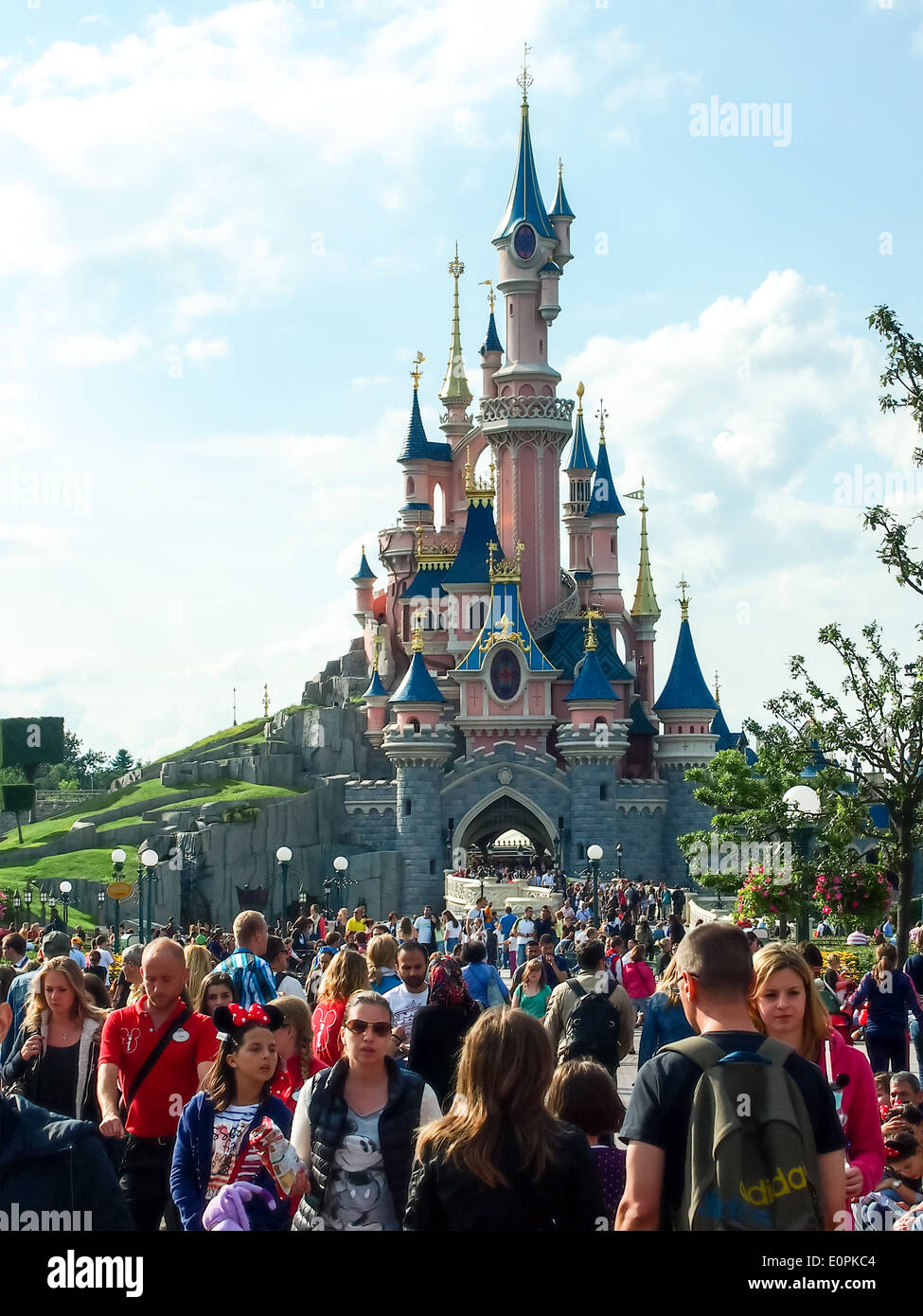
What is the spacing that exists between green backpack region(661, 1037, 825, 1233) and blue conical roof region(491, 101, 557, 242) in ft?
180

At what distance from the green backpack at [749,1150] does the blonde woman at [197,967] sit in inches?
160

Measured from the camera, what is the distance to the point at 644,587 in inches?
2474

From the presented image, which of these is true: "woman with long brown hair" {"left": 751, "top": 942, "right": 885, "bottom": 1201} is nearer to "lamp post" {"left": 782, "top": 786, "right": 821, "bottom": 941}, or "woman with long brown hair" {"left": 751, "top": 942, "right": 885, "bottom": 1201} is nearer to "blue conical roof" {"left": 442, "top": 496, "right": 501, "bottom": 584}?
"lamp post" {"left": 782, "top": 786, "right": 821, "bottom": 941}

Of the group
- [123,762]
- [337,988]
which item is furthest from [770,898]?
[123,762]

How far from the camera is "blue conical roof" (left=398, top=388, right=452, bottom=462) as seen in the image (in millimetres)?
64500

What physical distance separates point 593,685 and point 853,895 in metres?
32.6

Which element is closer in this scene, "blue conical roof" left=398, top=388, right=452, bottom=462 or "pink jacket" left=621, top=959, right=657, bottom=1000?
"pink jacket" left=621, top=959, right=657, bottom=1000

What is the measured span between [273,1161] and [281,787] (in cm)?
5066

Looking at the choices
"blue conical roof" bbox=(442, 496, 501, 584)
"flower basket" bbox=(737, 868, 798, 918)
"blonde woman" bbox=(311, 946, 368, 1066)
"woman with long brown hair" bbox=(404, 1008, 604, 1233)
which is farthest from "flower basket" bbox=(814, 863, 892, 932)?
"blue conical roof" bbox=(442, 496, 501, 584)

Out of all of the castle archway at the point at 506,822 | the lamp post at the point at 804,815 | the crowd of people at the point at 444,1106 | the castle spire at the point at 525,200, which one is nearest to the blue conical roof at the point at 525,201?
the castle spire at the point at 525,200
